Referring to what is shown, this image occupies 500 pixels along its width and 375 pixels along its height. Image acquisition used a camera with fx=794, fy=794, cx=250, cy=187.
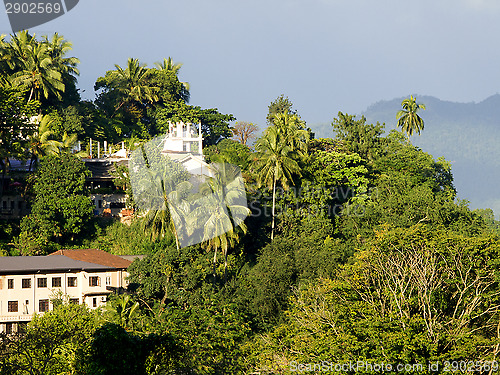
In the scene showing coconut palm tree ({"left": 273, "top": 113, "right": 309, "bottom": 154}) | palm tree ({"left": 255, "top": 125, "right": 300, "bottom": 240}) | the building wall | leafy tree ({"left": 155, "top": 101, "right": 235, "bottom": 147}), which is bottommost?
the building wall

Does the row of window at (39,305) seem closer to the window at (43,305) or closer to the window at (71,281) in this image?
the window at (43,305)

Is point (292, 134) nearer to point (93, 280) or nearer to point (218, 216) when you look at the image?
point (218, 216)

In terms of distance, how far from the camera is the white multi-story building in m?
62.6

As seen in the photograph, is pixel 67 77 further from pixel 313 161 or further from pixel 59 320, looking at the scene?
pixel 59 320

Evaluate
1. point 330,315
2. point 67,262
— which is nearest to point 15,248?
point 67,262

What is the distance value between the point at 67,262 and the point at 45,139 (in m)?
17.3

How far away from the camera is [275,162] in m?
74.7

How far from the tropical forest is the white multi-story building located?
1679 mm

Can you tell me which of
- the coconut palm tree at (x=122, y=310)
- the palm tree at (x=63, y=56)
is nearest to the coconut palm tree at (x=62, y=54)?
the palm tree at (x=63, y=56)

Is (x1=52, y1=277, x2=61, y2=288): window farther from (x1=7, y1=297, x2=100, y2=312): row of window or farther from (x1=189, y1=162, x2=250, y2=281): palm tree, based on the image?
(x1=189, y1=162, x2=250, y2=281): palm tree

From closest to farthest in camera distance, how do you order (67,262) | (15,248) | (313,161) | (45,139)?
1. (67,262)
2. (15,248)
3. (45,139)
4. (313,161)

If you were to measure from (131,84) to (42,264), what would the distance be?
49.7 meters

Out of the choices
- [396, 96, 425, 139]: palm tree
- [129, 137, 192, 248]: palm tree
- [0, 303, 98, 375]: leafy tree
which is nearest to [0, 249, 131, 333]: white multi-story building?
[129, 137, 192, 248]: palm tree

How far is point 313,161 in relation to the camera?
8325cm
